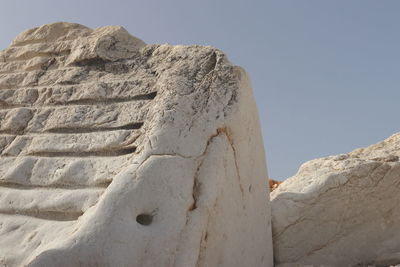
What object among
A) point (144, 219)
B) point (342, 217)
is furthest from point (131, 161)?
point (342, 217)

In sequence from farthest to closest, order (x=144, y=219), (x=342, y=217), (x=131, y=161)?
1. (x=342, y=217)
2. (x=131, y=161)
3. (x=144, y=219)

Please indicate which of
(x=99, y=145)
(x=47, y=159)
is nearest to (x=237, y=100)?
(x=99, y=145)

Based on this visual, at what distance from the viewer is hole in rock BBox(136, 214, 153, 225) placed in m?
2.35

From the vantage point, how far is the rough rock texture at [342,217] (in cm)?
370

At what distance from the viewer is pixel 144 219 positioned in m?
2.37

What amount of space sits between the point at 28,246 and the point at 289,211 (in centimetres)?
215

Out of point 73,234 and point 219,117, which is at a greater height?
point 219,117

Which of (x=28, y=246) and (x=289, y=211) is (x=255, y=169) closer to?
(x=289, y=211)

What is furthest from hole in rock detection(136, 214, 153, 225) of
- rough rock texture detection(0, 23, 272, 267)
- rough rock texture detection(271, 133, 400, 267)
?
rough rock texture detection(271, 133, 400, 267)

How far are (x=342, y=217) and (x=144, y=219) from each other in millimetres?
2147

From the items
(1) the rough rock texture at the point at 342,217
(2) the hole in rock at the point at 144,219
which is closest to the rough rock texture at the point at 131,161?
(2) the hole in rock at the point at 144,219

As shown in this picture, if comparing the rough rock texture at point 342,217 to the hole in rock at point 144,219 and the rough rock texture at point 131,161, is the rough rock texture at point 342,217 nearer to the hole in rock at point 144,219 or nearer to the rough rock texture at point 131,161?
the rough rock texture at point 131,161

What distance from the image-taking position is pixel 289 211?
3.75m

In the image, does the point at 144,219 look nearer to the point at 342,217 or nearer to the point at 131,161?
the point at 131,161
